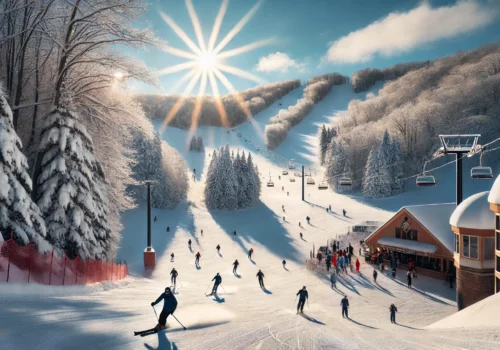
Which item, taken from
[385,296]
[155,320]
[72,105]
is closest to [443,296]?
[385,296]

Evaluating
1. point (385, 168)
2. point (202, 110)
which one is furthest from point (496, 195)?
point (202, 110)

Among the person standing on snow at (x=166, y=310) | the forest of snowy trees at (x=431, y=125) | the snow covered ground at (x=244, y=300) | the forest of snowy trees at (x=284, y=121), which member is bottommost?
the snow covered ground at (x=244, y=300)

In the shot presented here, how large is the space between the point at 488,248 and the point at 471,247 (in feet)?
2.37

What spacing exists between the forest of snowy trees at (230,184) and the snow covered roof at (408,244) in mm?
31015

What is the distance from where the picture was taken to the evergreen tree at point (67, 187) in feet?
44.8

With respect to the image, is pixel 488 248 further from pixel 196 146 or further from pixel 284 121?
pixel 284 121

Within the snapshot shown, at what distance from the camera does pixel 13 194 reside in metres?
10.7

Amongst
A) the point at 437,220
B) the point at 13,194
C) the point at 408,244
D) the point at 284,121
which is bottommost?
the point at 408,244

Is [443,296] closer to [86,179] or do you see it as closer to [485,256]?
[485,256]

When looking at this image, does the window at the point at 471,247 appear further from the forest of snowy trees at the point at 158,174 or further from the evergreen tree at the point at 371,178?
the forest of snowy trees at the point at 158,174

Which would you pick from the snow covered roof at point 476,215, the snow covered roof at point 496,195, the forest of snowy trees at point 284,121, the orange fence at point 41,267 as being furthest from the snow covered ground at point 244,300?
the forest of snowy trees at point 284,121

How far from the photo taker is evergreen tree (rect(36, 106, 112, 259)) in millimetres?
13664

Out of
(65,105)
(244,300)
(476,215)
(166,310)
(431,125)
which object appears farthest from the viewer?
(431,125)

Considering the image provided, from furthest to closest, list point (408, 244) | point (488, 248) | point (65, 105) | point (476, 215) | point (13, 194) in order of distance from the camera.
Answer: point (408, 244) < point (476, 215) < point (488, 248) < point (65, 105) < point (13, 194)
